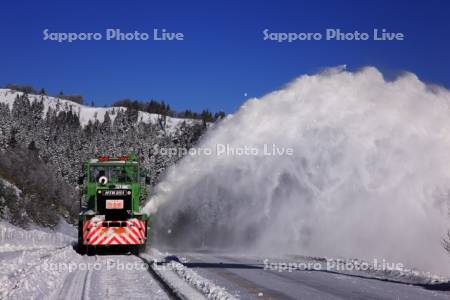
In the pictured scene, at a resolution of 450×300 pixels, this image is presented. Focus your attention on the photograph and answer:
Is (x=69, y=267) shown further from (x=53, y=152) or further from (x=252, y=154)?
(x=53, y=152)

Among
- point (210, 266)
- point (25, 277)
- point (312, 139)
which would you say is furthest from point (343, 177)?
point (25, 277)

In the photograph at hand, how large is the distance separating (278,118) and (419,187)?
721 centimetres

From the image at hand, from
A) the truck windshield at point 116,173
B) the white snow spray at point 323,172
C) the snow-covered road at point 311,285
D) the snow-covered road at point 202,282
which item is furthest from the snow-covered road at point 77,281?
the white snow spray at point 323,172

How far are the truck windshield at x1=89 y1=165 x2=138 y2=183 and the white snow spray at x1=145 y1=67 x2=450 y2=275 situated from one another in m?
1.97

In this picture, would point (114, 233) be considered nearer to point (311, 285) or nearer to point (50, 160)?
point (311, 285)

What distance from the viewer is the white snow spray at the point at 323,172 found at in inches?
904

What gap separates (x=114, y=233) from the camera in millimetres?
19125


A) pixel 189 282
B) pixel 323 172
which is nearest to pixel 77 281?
pixel 189 282

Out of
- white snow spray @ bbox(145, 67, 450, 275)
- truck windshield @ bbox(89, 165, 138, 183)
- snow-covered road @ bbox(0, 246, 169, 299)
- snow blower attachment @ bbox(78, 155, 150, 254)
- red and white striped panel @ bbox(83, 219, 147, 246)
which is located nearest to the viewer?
snow-covered road @ bbox(0, 246, 169, 299)

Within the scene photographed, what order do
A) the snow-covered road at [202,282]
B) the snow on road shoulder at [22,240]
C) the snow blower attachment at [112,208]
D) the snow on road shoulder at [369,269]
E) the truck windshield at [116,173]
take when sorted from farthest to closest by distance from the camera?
the snow on road shoulder at [22,240] → the truck windshield at [116,173] → the snow blower attachment at [112,208] → the snow on road shoulder at [369,269] → the snow-covered road at [202,282]

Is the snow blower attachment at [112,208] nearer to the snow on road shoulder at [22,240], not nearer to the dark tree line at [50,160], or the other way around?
the dark tree line at [50,160]

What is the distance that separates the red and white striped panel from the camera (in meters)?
18.9

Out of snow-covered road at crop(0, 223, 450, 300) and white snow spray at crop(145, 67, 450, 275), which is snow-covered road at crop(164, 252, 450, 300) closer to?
snow-covered road at crop(0, 223, 450, 300)

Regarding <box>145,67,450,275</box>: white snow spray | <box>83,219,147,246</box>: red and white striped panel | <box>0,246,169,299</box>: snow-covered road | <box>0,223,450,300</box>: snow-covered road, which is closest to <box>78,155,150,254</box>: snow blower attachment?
<box>83,219,147,246</box>: red and white striped panel
